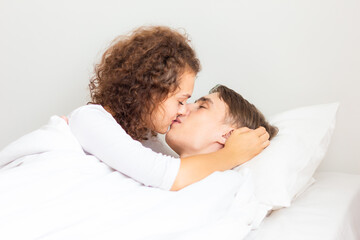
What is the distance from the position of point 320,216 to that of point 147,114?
24.7 inches

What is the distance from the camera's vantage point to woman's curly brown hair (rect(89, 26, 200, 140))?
56.0 inches

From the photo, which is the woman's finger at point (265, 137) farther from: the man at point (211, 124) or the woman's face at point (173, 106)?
the woman's face at point (173, 106)

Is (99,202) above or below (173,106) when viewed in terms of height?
below

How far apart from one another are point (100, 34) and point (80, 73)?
0.21 m

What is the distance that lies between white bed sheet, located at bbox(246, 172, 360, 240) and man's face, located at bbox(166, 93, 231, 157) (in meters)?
0.29

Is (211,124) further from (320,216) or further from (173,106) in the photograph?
(320,216)

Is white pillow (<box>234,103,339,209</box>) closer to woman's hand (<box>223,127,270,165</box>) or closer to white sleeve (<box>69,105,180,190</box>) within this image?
woman's hand (<box>223,127,270,165</box>)

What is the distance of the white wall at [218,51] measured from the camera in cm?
164

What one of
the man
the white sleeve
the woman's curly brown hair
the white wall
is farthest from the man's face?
the white wall

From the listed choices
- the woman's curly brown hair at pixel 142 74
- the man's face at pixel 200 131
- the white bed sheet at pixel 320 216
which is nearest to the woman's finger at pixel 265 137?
the man's face at pixel 200 131

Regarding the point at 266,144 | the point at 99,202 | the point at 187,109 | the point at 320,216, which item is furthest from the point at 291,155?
the point at 99,202

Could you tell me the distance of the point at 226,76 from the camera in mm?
1804

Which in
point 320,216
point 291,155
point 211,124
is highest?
point 211,124

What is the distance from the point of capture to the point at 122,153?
114 centimetres
